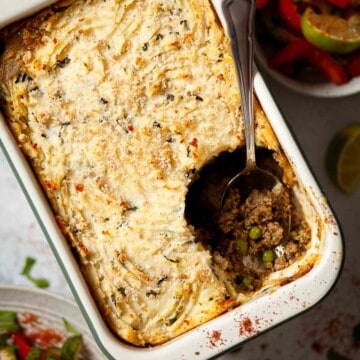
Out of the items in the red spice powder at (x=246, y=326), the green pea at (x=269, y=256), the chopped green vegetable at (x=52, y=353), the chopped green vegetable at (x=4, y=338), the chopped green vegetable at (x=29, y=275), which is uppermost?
the green pea at (x=269, y=256)

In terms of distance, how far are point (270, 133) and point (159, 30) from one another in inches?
17.4

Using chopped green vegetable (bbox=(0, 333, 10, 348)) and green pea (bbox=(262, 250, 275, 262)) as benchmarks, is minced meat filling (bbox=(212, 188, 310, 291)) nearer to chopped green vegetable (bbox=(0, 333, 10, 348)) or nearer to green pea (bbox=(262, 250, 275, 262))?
green pea (bbox=(262, 250, 275, 262))

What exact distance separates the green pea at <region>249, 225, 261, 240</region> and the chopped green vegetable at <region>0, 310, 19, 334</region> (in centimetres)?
103

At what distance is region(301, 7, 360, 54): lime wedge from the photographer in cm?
226

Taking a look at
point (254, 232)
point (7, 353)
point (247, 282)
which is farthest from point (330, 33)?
point (7, 353)

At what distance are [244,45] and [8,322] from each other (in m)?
1.41

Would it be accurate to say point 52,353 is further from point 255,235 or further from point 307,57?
point 307,57

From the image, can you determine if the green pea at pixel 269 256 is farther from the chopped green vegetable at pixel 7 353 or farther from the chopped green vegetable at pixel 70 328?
the chopped green vegetable at pixel 7 353

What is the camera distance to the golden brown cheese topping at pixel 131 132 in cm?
199

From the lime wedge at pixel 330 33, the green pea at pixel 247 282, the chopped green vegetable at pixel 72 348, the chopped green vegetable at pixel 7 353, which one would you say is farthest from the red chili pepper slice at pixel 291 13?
the chopped green vegetable at pixel 7 353

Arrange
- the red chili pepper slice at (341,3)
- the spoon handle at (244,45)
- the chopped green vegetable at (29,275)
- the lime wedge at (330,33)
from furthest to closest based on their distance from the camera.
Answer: the chopped green vegetable at (29,275)
the red chili pepper slice at (341,3)
the lime wedge at (330,33)
the spoon handle at (244,45)

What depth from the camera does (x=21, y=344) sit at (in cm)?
263

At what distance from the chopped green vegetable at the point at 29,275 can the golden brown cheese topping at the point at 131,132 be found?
0.57 metres

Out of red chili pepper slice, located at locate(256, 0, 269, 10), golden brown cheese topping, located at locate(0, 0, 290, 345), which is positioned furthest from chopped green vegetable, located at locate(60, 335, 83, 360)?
red chili pepper slice, located at locate(256, 0, 269, 10)
